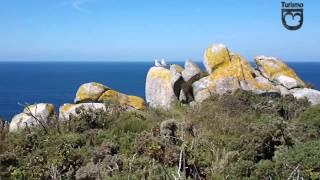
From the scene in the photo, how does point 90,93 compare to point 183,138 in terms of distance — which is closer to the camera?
point 183,138

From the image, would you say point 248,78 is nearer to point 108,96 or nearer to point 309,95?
point 309,95

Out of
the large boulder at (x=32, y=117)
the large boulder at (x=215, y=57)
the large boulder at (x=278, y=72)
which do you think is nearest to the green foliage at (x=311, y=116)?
the large boulder at (x=278, y=72)

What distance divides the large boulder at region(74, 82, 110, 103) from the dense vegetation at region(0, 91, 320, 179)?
11.4ft

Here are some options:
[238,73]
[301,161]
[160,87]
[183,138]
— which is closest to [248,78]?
[238,73]

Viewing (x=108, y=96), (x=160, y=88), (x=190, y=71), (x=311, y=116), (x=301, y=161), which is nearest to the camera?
(x=301, y=161)

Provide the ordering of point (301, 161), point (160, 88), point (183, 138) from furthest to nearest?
point (160, 88) → point (183, 138) → point (301, 161)

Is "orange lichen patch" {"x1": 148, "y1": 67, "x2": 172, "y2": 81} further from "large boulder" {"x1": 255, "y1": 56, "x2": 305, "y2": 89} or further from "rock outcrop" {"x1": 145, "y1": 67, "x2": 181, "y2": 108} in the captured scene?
"large boulder" {"x1": 255, "y1": 56, "x2": 305, "y2": 89}

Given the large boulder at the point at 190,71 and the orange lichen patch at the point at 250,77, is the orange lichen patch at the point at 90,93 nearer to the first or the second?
the large boulder at the point at 190,71

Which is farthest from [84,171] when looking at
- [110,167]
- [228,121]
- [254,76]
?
[254,76]

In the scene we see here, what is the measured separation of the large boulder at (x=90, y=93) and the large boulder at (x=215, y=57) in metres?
4.00

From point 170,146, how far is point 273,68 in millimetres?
9765

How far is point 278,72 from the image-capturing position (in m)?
18.5

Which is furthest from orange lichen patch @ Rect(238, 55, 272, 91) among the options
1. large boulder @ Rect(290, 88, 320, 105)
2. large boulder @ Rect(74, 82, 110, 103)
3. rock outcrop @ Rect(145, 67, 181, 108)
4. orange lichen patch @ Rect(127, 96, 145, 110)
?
large boulder @ Rect(74, 82, 110, 103)

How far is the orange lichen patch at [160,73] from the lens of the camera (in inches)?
766
